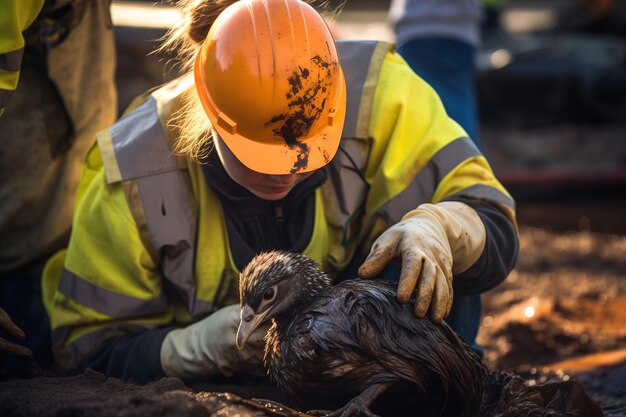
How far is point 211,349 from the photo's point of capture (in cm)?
311

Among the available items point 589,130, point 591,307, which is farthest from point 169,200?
point 589,130

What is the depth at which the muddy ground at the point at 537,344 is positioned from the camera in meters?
2.36

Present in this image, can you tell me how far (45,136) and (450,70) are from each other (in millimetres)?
2129

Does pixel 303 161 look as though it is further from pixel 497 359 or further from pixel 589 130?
pixel 589 130

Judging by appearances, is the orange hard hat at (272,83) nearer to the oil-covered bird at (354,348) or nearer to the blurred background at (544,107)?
the oil-covered bird at (354,348)

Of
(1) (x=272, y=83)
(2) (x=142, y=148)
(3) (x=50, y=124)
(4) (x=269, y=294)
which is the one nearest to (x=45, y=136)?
(3) (x=50, y=124)

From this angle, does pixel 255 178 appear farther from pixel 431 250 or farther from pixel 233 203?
pixel 431 250

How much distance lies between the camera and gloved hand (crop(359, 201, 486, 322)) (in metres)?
2.76

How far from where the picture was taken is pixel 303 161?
9.50ft

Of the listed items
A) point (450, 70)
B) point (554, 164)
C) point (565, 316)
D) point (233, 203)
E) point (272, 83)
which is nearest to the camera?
point (272, 83)

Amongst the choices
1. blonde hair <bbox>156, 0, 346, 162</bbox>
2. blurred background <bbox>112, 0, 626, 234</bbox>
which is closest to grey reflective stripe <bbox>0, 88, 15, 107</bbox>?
blonde hair <bbox>156, 0, 346, 162</bbox>

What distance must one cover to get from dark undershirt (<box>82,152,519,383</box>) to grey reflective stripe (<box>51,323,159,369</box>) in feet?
0.10

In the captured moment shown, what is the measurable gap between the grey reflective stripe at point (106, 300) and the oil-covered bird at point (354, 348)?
2.12ft

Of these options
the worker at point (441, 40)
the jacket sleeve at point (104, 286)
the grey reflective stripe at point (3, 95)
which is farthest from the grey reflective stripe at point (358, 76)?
the grey reflective stripe at point (3, 95)
